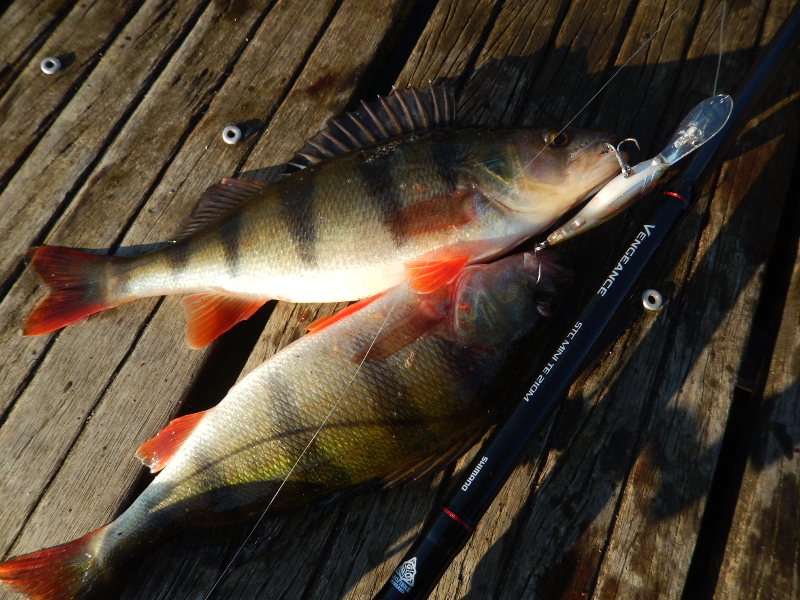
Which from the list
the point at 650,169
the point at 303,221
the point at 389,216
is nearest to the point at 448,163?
the point at 389,216

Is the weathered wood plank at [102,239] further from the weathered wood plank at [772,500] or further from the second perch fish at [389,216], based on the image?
the weathered wood plank at [772,500]

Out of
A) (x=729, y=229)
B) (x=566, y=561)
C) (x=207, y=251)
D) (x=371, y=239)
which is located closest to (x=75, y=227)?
(x=207, y=251)

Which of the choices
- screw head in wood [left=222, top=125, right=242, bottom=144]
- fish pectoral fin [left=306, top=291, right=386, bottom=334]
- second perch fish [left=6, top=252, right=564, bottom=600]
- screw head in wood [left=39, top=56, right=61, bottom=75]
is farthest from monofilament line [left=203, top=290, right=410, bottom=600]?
screw head in wood [left=39, top=56, right=61, bottom=75]

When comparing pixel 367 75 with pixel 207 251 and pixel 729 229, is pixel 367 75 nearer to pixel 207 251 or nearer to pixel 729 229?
pixel 207 251

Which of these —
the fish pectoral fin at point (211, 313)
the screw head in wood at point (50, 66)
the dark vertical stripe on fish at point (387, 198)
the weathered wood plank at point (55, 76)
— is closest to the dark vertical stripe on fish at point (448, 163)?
A: the dark vertical stripe on fish at point (387, 198)

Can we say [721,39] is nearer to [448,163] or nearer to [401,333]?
[448,163]
